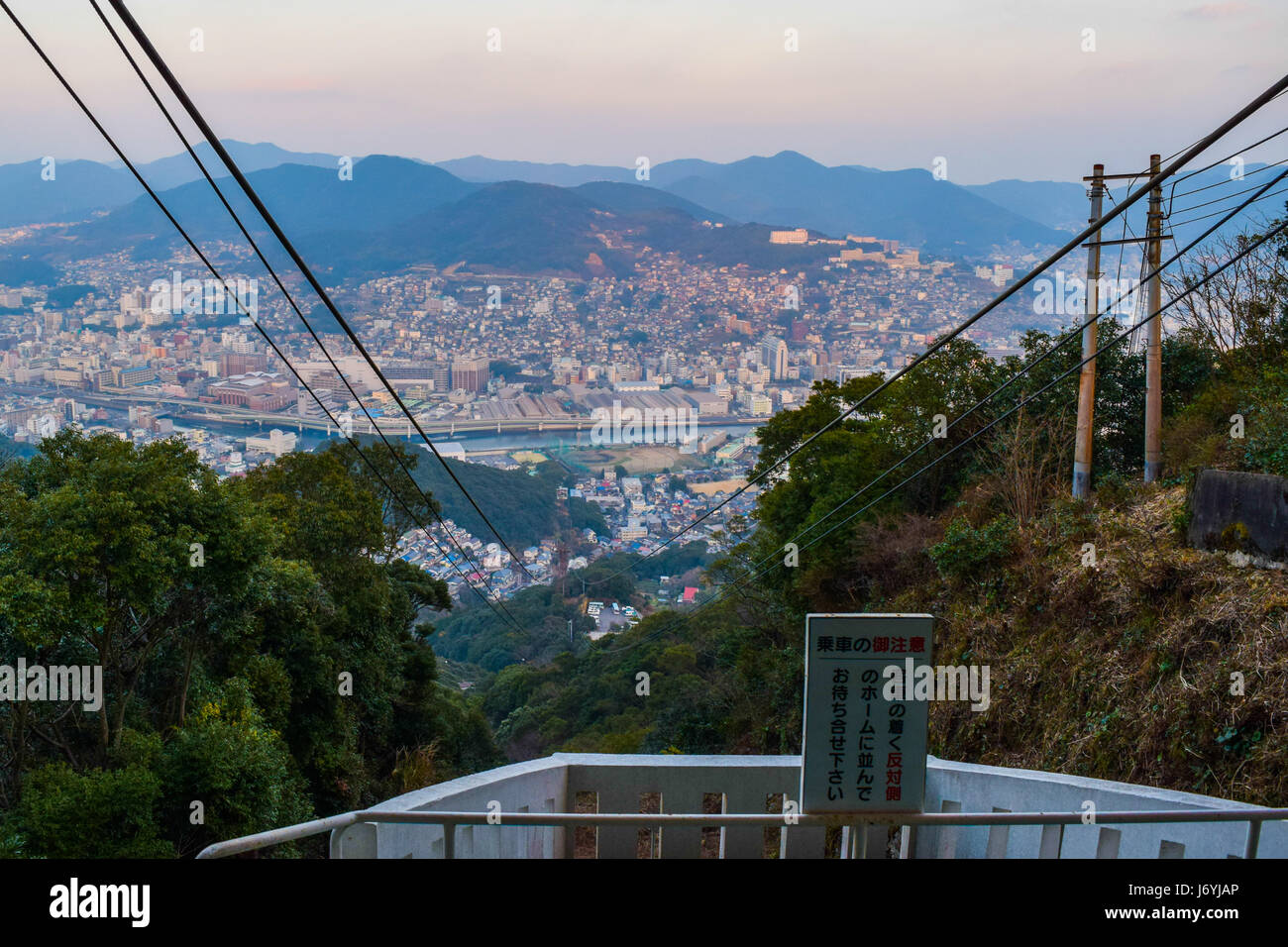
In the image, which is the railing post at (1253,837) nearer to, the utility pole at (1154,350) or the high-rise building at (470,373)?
the utility pole at (1154,350)

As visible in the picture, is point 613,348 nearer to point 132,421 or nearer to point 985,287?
point 985,287

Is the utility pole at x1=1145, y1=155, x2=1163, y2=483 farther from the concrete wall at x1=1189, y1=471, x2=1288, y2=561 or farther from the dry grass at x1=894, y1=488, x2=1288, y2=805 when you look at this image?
the concrete wall at x1=1189, y1=471, x2=1288, y2=561

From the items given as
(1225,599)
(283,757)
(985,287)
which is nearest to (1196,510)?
(1225,599)

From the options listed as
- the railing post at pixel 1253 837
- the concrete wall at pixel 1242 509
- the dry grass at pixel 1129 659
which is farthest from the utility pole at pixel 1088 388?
the railing post at pixel 1253 837

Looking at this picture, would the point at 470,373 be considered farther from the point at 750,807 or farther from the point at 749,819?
the point at 749,819

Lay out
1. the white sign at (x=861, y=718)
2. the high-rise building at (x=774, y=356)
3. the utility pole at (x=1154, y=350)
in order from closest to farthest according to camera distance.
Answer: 1. the white sign at (x=861, y=718)
2. the utility pole at (x=1154, y=350)
3. the high-rise building at (x=774, y=356)
